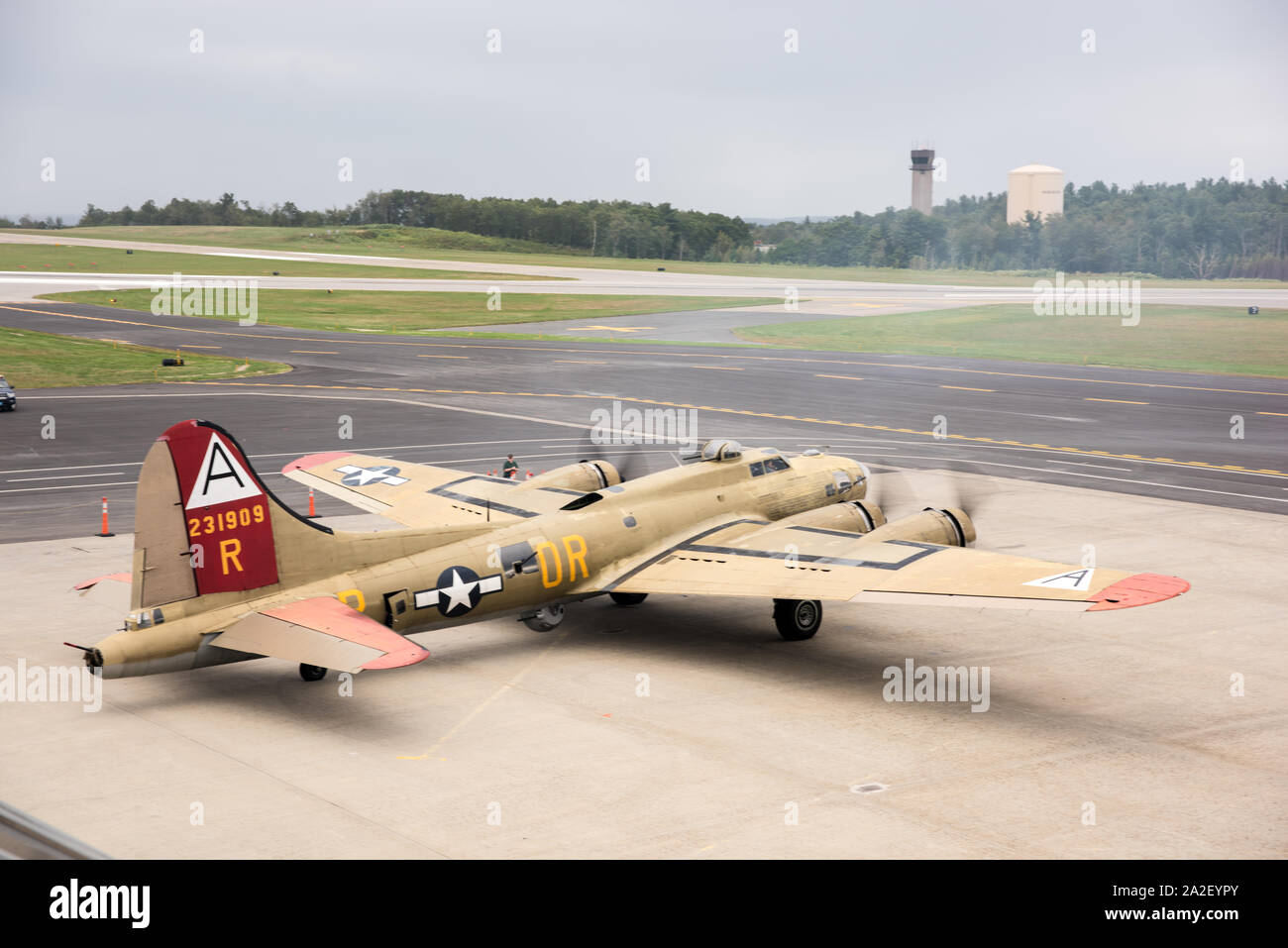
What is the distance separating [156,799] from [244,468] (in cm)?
595

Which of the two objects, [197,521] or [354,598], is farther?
[354,598]

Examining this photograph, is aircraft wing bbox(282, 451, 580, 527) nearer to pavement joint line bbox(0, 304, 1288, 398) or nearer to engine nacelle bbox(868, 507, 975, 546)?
engine nacelle bbox(868, 507, 975, 546)

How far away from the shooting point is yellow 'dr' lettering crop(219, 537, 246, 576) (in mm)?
19656

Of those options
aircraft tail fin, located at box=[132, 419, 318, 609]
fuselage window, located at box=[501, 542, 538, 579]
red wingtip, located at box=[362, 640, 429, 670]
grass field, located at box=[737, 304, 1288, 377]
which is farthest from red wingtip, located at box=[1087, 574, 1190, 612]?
grass field, located at box=[737, 304, 1288, 377]

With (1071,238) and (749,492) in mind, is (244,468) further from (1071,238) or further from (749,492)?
(1071,238)

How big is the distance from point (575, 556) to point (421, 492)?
737 centimetres

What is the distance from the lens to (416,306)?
114 m

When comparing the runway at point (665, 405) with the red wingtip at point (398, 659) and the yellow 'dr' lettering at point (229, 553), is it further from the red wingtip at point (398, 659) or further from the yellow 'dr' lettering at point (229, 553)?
the red wingtip at point (398, 659)

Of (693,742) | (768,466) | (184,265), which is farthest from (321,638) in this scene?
(184,265)

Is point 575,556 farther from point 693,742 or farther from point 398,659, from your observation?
point 398,659

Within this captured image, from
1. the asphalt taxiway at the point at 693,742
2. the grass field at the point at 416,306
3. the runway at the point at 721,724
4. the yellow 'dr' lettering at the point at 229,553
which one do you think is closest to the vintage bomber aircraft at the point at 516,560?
the yellow 'dr' lettering at the point at 229,553

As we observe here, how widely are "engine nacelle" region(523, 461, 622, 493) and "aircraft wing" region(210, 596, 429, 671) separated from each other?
916cm

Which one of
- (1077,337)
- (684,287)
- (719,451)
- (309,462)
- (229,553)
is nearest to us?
(229,553)
